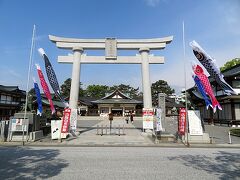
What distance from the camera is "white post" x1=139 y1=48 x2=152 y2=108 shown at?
655 inches

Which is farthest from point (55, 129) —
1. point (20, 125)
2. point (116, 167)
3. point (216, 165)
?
point (216, 165)

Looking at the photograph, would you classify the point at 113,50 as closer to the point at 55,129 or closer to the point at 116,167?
the point at 55,129

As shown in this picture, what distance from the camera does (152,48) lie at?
1739cm

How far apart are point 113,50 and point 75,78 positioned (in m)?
3.89

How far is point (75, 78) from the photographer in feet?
54.9

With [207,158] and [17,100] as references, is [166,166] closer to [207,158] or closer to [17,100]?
[207,158]

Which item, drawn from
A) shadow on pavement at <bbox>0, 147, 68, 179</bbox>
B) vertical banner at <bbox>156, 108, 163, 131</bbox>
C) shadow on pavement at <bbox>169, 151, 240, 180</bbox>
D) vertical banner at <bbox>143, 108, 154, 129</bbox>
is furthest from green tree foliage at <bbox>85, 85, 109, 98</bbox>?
shadow on pavement at <bbox>169, 151, 240, 180</bbox>

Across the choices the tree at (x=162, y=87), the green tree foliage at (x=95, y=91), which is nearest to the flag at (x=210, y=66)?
the tree at (x=162, y=87)

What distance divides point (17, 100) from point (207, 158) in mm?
43212

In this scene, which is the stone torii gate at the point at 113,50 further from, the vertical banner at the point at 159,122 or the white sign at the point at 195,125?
the white sign at the point at 195,125

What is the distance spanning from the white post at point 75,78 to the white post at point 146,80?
528cm

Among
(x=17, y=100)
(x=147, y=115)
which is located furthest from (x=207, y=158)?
(x=17, y=100)

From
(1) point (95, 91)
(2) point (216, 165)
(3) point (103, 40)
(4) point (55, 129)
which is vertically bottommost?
(2) point (216, 165)

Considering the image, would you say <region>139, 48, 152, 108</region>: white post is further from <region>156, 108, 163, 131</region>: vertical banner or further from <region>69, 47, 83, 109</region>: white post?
<region>69, 47, 83, 109</region>: white post
